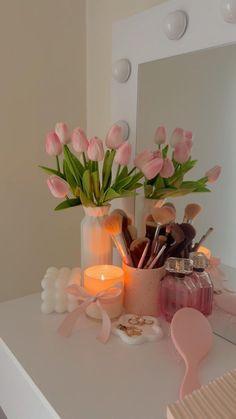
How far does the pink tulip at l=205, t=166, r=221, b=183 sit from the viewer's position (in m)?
0.74

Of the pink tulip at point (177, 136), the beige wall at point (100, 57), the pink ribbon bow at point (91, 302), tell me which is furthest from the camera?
the beige wall at point (100, 57)

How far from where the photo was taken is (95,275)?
30.9 inches

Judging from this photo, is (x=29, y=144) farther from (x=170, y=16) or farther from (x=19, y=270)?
(x=170, y=16)

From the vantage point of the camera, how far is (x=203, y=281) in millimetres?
718

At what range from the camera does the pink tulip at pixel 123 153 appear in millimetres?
723

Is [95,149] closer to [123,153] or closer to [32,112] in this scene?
[123,153]

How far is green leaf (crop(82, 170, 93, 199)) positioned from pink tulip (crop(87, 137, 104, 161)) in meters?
0.04

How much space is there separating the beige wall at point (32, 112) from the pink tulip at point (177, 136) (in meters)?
0.47

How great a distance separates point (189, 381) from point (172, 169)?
0.41 metres

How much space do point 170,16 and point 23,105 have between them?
0.51 metres

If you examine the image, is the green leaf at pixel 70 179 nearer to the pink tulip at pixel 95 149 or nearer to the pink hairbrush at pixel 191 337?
the pink tulip at pixel 95 149

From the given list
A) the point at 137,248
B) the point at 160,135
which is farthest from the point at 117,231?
the point at 160,135

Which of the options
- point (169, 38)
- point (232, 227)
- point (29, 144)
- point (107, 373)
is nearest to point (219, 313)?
point (232, 227)

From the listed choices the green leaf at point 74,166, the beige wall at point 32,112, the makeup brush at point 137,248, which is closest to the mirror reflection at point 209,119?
the makeup brush at point 137,248
